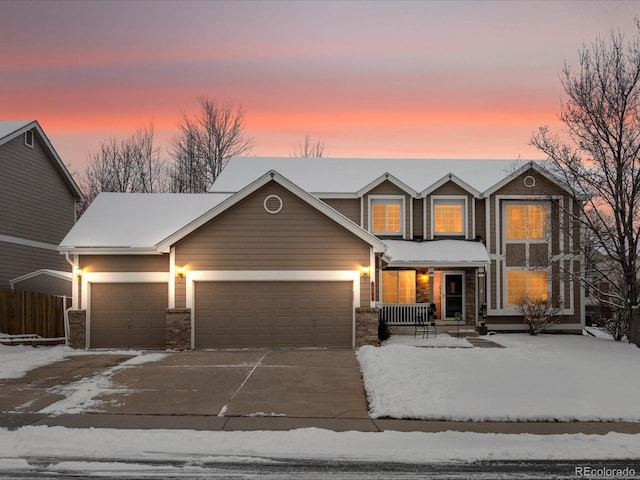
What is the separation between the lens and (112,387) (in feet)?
40.2

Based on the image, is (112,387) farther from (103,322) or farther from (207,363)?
(103,322)

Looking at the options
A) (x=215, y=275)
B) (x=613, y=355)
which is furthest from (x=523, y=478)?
(x=215, y=275)

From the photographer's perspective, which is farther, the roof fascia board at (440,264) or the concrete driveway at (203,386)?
the roof fascia board at (440,264)

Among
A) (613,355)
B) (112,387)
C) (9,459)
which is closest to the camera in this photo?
(9,459)

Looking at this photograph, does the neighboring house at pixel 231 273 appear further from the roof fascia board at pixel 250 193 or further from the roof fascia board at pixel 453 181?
the roof fascia board at pixel 453 181

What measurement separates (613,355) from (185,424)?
13137 mm

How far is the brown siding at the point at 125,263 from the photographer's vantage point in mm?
18844

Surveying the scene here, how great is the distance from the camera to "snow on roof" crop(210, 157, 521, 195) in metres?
25.9

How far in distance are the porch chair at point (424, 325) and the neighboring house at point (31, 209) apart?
14349 millimetres

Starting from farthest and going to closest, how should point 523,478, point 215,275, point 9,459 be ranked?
1. point 215,275
2. point 9,459
3. point 523,478

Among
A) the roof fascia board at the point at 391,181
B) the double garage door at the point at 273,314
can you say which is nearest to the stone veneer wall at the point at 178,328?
the double garage door at the point at 273,314

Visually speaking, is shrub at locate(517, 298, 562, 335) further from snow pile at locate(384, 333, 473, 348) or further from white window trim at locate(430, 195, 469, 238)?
snow pile at locate(384, 333, 473, 348)

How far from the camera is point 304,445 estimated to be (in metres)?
8.34

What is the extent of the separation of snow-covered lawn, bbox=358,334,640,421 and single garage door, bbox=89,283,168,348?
7.16 m
